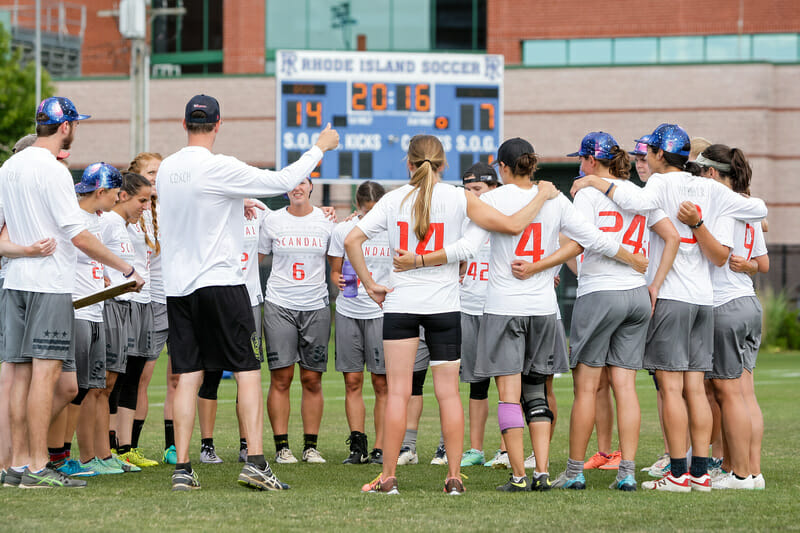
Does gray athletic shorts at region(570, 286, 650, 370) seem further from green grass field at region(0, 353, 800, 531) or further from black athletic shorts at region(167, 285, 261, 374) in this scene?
black athletic shorts at region(167, 285, 261, 374)

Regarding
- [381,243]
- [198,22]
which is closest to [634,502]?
[381,243]

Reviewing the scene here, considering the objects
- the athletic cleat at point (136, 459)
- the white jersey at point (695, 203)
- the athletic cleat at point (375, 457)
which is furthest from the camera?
the athletic cleat at point (375, 457)

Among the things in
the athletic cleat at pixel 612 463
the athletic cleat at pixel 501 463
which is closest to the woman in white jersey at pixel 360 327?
the athletic cleat at pixel 501 463

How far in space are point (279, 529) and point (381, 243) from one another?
401cm

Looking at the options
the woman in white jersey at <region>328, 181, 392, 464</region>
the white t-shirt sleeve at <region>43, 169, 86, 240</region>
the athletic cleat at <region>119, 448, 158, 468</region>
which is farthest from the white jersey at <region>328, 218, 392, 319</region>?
the white t-shirt sleeve at <region>43, 169, 86, 240</region>

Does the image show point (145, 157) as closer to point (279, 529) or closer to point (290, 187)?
point (290, 187)

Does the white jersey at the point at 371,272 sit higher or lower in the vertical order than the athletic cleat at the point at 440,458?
higher

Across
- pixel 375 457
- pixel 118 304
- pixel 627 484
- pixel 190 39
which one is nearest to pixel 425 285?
pixel 627 484

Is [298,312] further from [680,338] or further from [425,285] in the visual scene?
[680,338]

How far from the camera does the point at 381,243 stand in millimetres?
9172

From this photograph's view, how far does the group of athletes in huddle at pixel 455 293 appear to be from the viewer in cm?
683

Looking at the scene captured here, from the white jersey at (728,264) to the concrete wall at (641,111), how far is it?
82.1 ft

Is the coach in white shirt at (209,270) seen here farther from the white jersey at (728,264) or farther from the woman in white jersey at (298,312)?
the white jersey at (728,264)

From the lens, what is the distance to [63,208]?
6.96m
